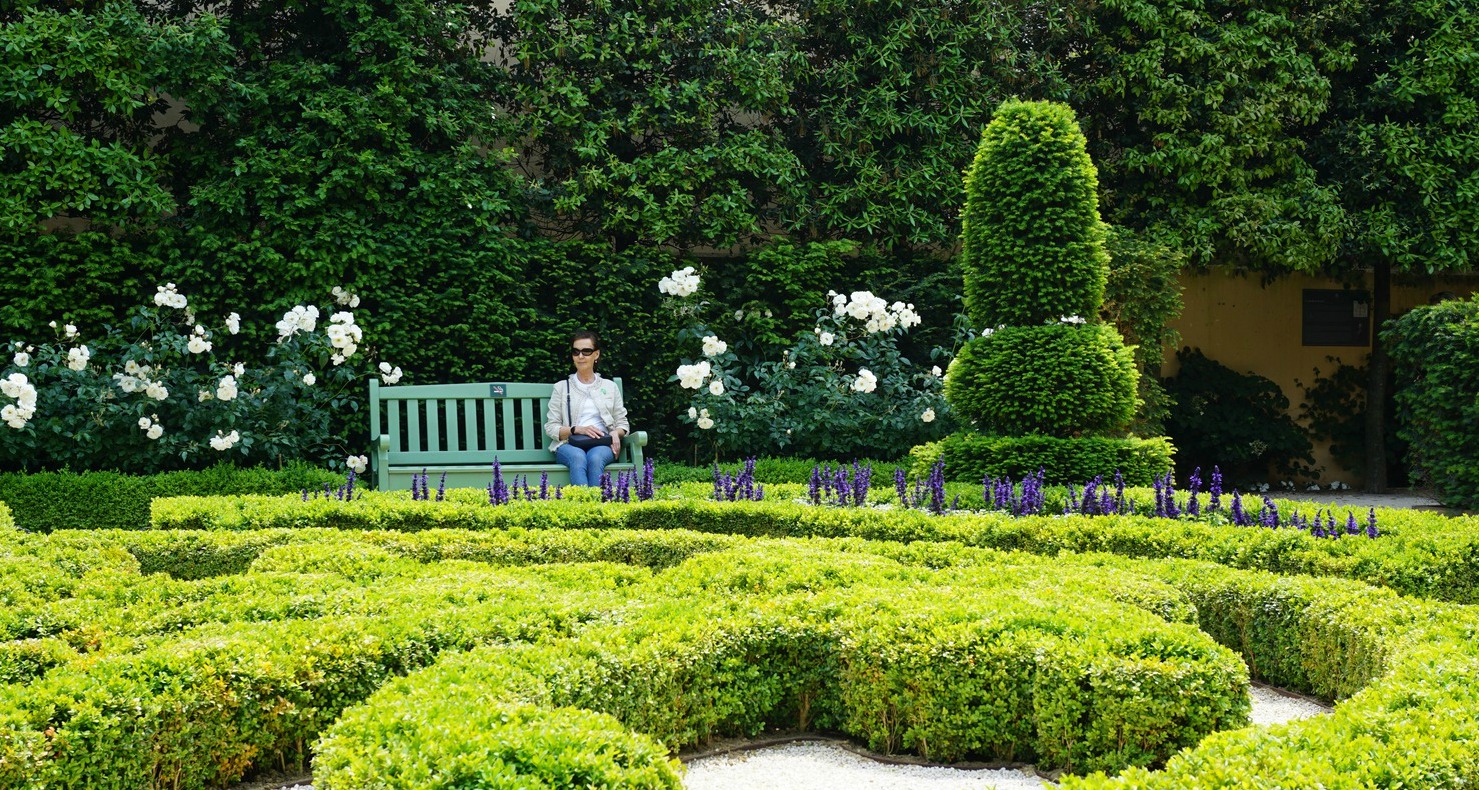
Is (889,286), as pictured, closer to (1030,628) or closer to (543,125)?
(543,125)

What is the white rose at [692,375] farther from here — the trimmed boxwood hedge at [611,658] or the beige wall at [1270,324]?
the beige wall at [1270,324]

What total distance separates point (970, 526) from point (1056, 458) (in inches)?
80.9

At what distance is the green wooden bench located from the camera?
842 centimetres

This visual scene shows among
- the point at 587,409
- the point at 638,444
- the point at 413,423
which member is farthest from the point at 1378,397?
the point at 413,423

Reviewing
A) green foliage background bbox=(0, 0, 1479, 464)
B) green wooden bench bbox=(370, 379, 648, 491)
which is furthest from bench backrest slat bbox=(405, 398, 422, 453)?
green foliage background bbox=(0, 0, 1479, 464)

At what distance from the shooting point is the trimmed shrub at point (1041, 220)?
26.7 ft

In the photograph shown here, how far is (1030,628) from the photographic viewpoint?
3.49m

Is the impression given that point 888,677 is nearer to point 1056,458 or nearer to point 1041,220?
point 1056,458

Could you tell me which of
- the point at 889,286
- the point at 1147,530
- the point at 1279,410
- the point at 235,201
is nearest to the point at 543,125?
the point at 235,201

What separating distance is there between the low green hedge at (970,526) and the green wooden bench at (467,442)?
1.53 m

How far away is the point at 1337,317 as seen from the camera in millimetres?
13523

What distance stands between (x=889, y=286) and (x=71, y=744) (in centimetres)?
892

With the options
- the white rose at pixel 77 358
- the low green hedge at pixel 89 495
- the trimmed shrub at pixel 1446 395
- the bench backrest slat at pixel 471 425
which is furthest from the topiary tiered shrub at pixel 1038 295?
the white rose at pixel 77 358

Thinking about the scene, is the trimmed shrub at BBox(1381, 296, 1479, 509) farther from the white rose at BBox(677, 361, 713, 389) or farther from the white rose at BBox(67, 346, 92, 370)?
the white rose at BBox(67, 346, 92, 370)
